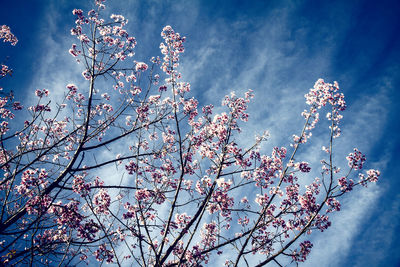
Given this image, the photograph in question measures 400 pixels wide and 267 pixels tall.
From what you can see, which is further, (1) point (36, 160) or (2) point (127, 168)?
(2) point (127, 168)

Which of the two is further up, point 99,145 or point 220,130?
point 99,145

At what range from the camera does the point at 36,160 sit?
714cm

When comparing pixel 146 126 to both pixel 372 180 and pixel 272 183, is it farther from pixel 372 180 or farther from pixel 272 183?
pixel 372 180

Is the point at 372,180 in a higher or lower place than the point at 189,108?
lower

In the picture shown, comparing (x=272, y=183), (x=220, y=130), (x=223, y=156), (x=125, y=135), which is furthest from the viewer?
(x=125, y=135)

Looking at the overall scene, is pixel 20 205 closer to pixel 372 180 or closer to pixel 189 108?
pixel 189 108

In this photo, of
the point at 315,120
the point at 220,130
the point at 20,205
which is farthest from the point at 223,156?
the point at 20,205

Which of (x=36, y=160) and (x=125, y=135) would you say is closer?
(x=36, y=160)

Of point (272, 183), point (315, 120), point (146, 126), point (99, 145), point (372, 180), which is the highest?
point (146, 126)

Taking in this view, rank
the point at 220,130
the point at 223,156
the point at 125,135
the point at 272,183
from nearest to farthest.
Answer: the point at 223,156 < the point at 220,130 < the point at 272,183 < the point at 125,135

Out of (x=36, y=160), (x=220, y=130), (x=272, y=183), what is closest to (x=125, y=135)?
(x=36, y=160)

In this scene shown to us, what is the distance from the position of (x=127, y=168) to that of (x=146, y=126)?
166cm

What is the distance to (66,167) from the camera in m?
7.63

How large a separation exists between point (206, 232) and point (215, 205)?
232 cm
